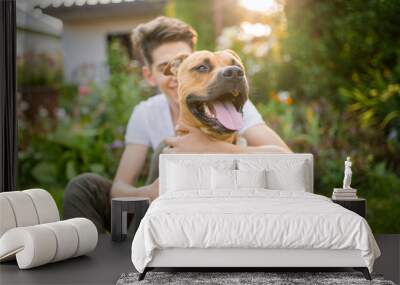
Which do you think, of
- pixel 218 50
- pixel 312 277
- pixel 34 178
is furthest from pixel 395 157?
pixel 34 178

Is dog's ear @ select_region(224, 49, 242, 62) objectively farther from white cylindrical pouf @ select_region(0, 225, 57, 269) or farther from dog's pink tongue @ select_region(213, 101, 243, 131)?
white cylindrical pouf @ select_region(0, 225, 57, 269)

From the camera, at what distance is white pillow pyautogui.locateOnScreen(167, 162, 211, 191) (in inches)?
213

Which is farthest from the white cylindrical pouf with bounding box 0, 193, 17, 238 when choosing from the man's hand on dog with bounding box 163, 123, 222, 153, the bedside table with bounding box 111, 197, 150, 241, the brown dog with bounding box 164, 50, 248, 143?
the brown dog with bounding box 164, 50, 248, 143

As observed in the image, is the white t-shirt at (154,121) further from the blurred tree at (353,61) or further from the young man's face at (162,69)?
the blurred tree at (353,61)

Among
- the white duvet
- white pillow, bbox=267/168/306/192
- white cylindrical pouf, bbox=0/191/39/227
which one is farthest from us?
white pillow, bbox=267/168/306/192

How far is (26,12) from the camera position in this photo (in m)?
6.31

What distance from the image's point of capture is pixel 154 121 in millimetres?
6199

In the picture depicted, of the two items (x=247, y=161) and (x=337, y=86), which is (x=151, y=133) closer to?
(x=247, y=161)

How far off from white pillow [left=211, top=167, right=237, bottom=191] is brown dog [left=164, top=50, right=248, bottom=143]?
2.14 feet

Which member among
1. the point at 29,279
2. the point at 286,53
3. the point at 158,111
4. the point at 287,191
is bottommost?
the point at 29,279

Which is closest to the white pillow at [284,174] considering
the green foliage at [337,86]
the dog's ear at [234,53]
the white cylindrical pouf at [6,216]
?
the green foliage at [337,86]

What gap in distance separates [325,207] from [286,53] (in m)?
2.38

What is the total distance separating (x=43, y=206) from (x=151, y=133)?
4.90ft

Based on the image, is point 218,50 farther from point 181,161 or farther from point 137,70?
point 181,161
